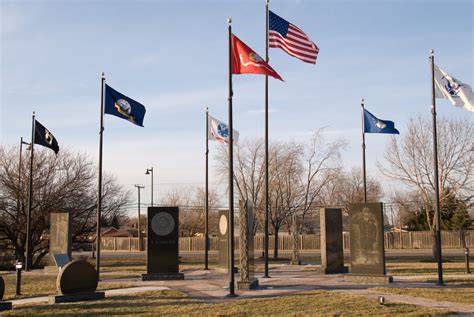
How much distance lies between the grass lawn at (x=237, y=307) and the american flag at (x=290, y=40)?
25.5ft

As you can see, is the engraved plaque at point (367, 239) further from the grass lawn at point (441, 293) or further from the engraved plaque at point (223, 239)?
the engraved plaque at point (223, 239)

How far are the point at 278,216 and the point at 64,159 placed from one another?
13045mm

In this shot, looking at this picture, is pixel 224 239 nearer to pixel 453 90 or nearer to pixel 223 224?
pixel 223 224

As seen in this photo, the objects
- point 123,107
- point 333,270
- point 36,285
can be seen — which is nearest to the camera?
point 36,285

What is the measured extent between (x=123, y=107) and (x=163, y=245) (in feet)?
17.0

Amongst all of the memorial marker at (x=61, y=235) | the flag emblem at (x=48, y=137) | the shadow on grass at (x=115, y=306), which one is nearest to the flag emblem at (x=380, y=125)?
the shadow on grass at (x=115, y=306)

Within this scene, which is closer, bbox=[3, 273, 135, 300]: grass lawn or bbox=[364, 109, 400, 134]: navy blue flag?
bbox=[3, 273, 135, 300]: grass lawn

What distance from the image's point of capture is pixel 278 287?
611 inches

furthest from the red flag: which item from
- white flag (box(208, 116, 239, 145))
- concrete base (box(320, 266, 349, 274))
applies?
concrete base (box(320, 266, 349, 274))

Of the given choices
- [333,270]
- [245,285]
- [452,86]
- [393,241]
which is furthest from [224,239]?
[393,241]

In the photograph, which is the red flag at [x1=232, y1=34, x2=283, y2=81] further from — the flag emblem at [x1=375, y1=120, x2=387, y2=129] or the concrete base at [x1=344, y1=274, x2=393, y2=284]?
the flag emblem at [x1=375, y1=120, x2=387, y2=129]

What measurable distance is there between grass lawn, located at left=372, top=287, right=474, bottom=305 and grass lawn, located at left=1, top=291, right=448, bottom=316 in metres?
1.66

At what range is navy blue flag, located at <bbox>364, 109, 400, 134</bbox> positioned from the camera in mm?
21422

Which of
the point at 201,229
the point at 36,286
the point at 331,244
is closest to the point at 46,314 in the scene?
the point at 36,286
